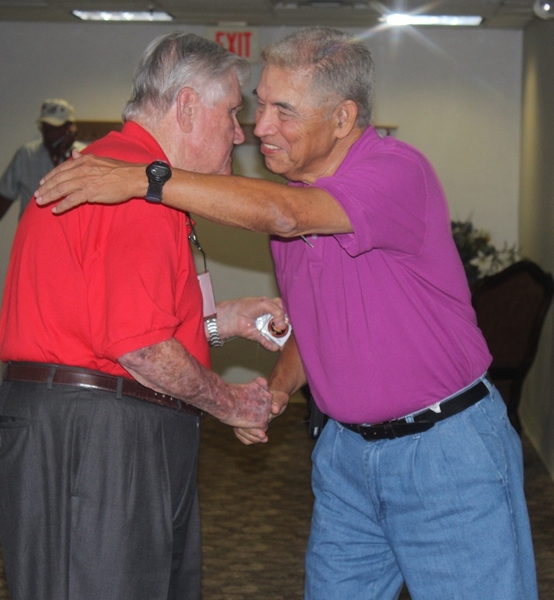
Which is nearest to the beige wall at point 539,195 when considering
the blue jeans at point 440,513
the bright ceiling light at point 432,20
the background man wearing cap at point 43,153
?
the bright ceiling light at point 432,20

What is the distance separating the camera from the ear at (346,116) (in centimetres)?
200

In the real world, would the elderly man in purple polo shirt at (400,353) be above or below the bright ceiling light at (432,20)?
below

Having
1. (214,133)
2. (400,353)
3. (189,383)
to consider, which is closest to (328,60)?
(214,133)

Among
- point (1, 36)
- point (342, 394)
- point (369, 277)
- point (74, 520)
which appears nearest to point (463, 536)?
point (342, 394)

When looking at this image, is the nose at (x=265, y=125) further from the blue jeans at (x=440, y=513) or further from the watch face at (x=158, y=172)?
the blue jeans at (x=440, y=513)

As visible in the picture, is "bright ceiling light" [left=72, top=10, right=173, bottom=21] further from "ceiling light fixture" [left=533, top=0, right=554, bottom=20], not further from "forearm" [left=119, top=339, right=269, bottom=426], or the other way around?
"forearm" [left=119, top=339, right=269, bottom=426]

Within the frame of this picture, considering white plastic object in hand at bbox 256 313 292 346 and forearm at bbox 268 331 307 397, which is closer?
forearm at bbox 268 331 307 397

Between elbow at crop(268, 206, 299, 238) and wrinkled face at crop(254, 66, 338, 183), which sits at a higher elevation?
wrinkled face at crop(254, 66, 338, 183)

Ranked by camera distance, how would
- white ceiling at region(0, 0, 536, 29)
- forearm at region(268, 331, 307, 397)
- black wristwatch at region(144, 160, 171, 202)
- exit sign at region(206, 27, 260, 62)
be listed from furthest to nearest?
exit sign at region(206, 27, 260, 62), white ceiling at region(0, 0, 536, 29), forearm at region(268, 331, 307, 397), black wristwatch at region(144, 160, 171, 202)

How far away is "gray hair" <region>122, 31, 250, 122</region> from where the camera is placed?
2043mm

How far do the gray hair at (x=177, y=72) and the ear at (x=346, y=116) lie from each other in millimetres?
284

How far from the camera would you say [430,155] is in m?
7.67

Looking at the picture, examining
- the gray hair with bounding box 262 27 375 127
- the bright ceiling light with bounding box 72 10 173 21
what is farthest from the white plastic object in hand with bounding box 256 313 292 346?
the bright ceiling light with bounding box 72 10 173 21

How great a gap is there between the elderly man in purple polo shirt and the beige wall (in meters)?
3.83
